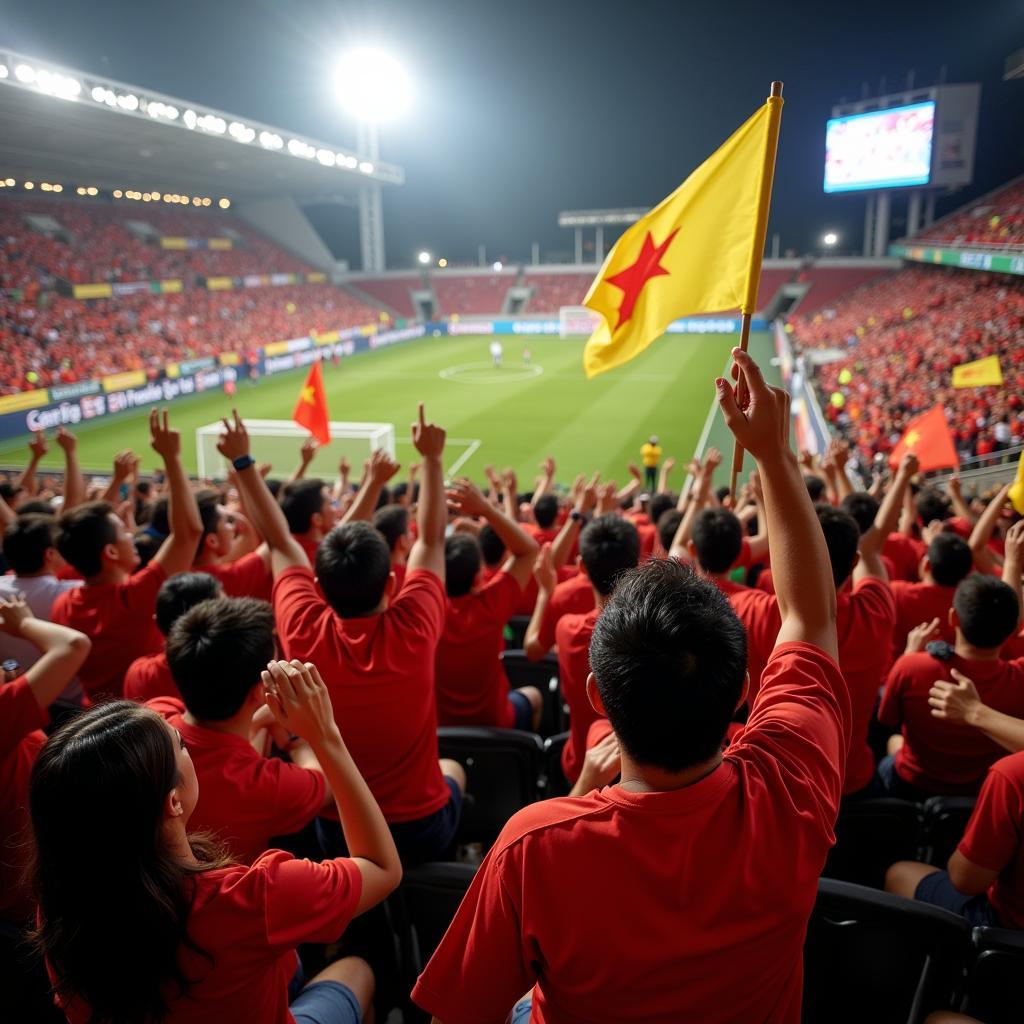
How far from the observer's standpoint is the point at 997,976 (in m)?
2.29

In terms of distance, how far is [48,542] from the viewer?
4.69 meters

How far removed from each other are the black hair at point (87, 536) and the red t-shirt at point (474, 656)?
6.51 ft

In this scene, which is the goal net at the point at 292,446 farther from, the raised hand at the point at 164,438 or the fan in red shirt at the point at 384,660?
the fan in red shirt at the point at 384,660

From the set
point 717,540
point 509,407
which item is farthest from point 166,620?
point 509,407

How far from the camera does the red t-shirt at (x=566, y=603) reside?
14.7ft

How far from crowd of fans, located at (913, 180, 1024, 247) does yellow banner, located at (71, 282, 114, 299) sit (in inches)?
1447

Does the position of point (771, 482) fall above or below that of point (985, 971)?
above

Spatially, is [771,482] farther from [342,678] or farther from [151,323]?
[151,323]

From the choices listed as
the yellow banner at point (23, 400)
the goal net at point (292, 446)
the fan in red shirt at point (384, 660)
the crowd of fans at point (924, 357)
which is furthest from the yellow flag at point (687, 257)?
the yellow banner at point (23, 400)

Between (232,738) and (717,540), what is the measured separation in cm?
279

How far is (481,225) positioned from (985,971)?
225 feet

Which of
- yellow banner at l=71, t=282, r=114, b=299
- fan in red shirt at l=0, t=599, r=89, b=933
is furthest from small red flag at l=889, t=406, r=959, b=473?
Result: yellow banner at l=71, t=282, r=114, b=299

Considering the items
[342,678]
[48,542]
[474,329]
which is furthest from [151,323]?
[342,678]

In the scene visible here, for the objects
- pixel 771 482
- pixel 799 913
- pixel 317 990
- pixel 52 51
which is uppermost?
pixel 52 51
